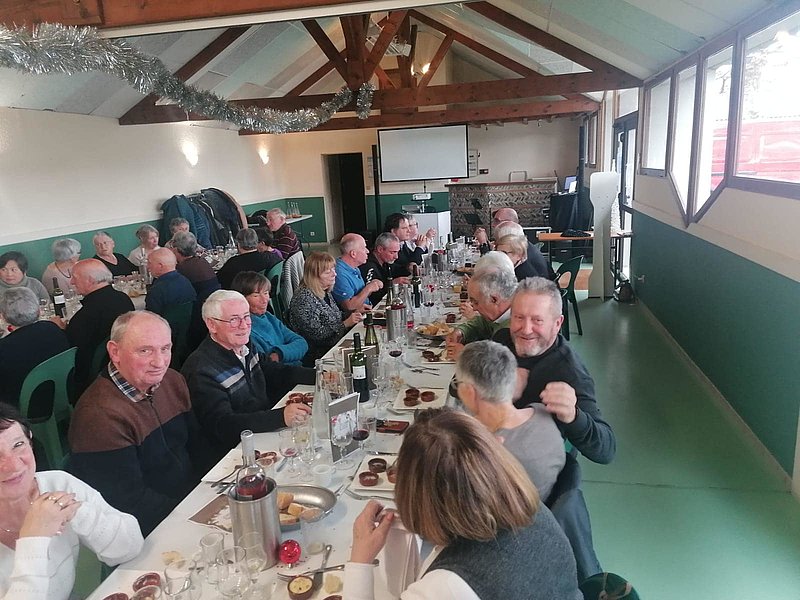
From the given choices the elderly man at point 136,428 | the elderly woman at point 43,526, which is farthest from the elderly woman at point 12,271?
the elderly woman at point 43,526

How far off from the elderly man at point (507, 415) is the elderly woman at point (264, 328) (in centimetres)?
171

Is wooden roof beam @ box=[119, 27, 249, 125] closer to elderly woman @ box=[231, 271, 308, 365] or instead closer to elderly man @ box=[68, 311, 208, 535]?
elderly woman @ box=[231, 271, 308, 365]

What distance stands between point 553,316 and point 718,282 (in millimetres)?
2640

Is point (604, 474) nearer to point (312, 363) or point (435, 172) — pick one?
point (312, 363)

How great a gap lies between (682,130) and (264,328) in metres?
4.89

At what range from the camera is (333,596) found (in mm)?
1400

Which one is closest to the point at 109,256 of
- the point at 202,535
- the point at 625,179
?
the point at 202,535

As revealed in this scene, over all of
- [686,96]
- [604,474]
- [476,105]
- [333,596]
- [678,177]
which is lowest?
[604,474]

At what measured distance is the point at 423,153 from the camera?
506 inches

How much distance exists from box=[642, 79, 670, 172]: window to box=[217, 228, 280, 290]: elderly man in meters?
4.53

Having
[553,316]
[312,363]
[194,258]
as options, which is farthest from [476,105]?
[553,316]

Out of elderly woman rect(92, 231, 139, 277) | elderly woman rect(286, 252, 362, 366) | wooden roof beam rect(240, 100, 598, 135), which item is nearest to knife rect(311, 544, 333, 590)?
elderly woman rect(286, 252, 362, 366)

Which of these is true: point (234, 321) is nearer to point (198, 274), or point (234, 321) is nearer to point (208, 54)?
point (198, 274)

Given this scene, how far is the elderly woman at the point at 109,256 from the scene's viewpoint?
6.15 metres
